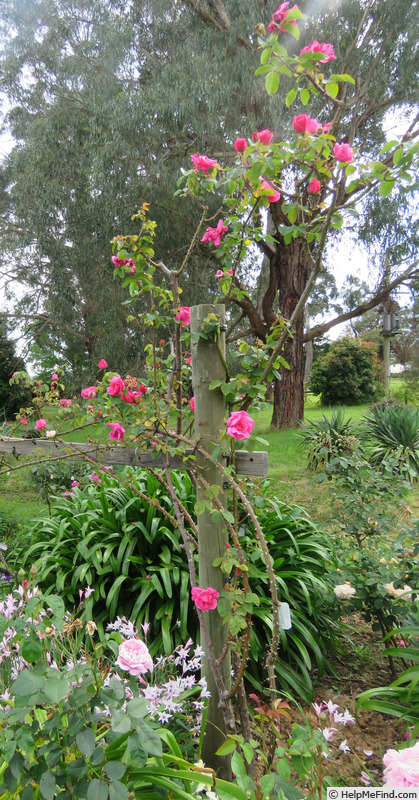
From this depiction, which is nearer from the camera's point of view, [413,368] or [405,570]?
[405,570]

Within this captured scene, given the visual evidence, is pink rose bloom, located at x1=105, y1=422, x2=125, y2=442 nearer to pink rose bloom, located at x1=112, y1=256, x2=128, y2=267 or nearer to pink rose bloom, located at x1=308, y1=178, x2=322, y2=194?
pink rose bloom, located at x1=112, y1=256, x2=128, y2=267

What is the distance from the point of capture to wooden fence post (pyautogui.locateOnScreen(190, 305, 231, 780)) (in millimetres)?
1535

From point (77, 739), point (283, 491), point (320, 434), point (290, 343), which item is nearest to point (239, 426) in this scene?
point (77, 739)

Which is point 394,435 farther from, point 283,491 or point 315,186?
point 315,186

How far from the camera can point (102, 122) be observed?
7.04 m

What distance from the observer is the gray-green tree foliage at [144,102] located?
6.63m

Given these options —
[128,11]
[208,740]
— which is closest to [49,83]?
[128,11]

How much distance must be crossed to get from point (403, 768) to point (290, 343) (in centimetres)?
843

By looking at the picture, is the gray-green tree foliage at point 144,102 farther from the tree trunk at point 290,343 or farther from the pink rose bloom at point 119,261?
the pink rose bloom at point 119,261

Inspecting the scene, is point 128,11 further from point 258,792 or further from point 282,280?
point 258,792

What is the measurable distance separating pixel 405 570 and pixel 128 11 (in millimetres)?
9071

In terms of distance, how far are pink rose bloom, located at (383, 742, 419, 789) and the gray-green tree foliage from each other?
22.8ft

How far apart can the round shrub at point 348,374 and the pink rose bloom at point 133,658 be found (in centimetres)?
1248

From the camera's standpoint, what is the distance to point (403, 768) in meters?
0.72
